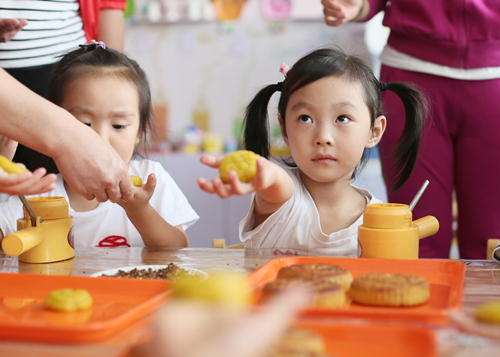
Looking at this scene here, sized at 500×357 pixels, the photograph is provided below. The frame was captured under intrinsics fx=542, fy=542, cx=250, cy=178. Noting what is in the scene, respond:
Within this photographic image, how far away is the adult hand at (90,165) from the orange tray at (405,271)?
13.4 inches

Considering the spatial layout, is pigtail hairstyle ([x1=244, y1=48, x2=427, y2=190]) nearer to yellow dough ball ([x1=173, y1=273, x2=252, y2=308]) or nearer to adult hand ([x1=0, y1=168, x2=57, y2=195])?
adult hand ([x1=0, y1=168, x2=57, y2=195])

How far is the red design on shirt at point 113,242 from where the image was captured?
4.62 ft

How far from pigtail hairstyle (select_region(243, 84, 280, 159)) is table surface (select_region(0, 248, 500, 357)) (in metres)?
0.41

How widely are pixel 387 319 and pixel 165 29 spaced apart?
3717 mm

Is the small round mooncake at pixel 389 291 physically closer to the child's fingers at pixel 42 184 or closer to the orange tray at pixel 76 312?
the orange tray at pixel 76 312

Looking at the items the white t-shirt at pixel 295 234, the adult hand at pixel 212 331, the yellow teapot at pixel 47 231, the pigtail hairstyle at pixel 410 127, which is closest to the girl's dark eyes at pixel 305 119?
the white t-shirt at pixel 295 234

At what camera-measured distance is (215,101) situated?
4023 millimetres

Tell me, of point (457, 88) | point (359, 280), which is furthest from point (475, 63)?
point (359, 280)

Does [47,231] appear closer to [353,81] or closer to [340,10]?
[353,81]

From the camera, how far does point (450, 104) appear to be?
4.99 feet

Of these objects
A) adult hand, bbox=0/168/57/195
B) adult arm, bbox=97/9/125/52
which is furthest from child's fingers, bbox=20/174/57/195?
adult arm, bbox=97/9/125/52

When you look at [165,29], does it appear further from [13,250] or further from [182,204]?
[13,250]

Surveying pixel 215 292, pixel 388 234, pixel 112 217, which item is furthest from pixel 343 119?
pixel 215 292

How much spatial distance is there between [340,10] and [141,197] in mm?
745
